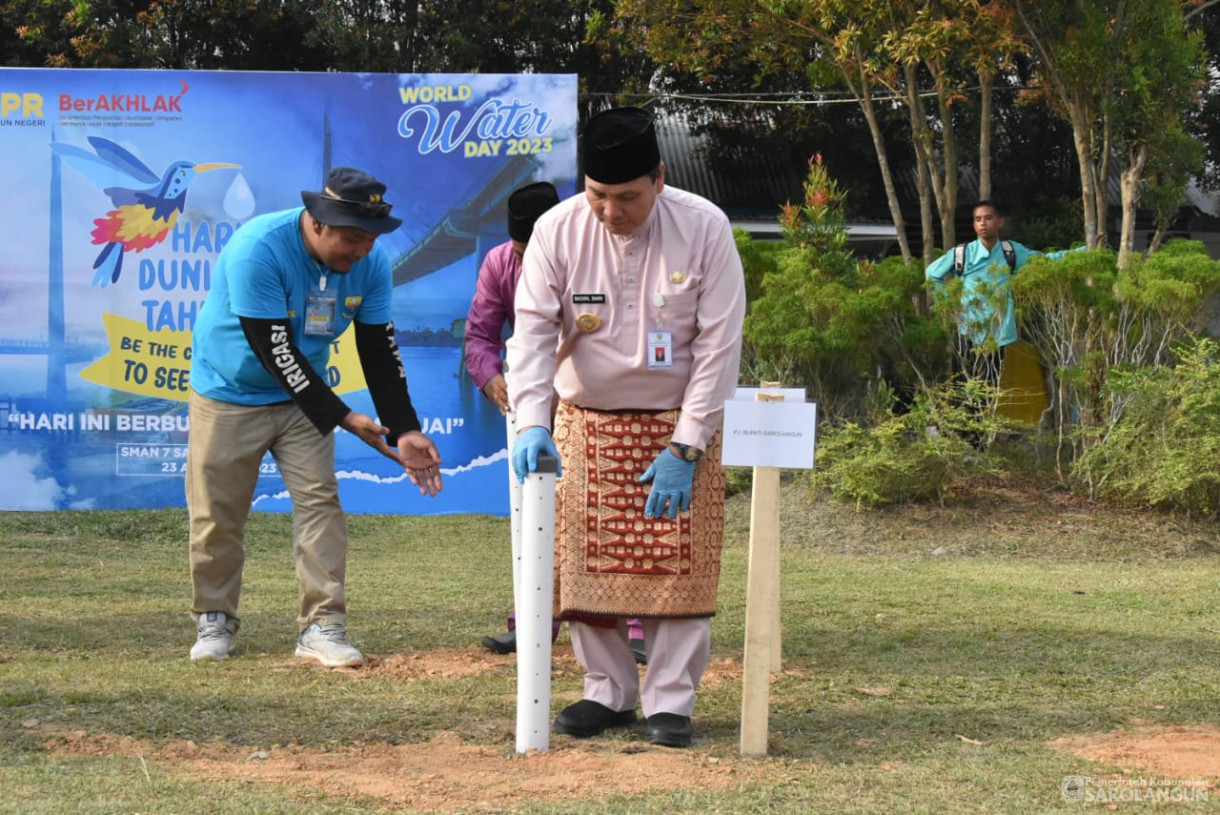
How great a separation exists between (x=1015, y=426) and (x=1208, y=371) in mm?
1453

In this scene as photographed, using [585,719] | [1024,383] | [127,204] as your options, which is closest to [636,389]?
[585,719]

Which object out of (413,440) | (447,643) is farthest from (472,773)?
(447,643)

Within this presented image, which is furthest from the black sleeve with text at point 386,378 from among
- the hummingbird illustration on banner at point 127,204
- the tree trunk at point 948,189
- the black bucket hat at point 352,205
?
the tree trunk at point 948,189

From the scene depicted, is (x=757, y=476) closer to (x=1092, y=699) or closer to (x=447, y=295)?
(x=1092, y=699)

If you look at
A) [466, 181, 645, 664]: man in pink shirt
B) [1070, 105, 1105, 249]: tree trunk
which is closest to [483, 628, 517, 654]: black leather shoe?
[466, 181, 645, 664]: man in pink shirt

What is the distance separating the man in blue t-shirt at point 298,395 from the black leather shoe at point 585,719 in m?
1.29

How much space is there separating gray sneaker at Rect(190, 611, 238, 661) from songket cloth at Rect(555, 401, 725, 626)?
186 centimetres

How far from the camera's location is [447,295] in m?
11.1

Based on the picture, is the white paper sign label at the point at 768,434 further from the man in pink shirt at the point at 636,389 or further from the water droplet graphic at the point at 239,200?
the water droplet graphic at the point at 239,200

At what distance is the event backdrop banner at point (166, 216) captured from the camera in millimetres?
11086

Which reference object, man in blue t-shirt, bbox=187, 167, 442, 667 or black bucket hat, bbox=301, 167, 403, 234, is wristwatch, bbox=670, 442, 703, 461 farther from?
black bucket hat, bbox=301, 167, 403, 234

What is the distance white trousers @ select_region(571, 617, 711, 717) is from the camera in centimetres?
446

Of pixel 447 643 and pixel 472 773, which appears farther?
pixel 447 643

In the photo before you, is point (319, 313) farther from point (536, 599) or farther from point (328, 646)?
point (536, 599)
